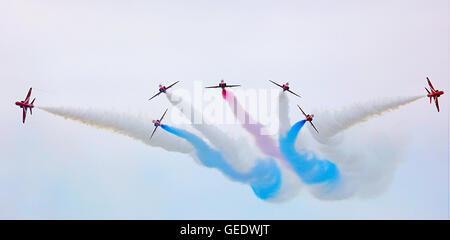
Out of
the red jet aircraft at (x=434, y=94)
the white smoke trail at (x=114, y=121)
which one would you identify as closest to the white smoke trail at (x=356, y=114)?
the red jet aircraft at (x=434, y=94)

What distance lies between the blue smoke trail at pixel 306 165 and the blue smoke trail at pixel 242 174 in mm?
2257

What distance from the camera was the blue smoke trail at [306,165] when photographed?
2156 inches

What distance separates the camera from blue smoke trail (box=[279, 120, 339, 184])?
5475 cm

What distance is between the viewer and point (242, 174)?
185ft

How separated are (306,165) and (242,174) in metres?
6.92

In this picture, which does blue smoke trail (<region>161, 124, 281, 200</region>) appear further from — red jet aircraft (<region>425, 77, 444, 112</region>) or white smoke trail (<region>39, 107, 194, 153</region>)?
red jet aircraft (<region>425, 77, 444, 112</region>)

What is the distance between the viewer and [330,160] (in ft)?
189

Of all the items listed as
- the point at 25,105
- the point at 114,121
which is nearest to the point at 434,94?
the point at 114,121

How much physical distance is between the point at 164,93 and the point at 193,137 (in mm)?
5476

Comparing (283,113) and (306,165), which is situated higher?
(283,113)

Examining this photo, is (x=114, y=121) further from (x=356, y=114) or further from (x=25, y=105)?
(x=356, y=114)

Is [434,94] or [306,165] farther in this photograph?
[306,165]

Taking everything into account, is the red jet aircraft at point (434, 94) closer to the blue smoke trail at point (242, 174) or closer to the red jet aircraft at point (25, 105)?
the blue smoke trail at point (242, 174)

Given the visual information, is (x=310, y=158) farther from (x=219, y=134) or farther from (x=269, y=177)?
(x=219, y=134)
